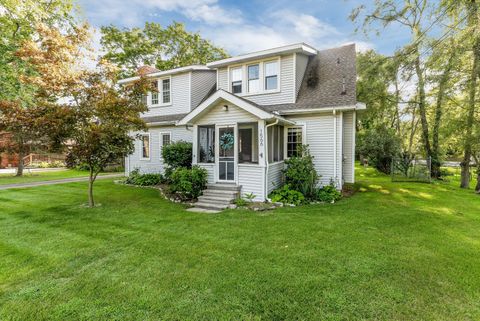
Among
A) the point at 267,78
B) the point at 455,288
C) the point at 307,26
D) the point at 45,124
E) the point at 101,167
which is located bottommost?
the point at 455,288

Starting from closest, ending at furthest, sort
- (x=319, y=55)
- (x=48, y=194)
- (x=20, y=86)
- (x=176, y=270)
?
(x=176, y=270) < (x=48, y=194) < (x=319, y=55) < (x=20, y=86)

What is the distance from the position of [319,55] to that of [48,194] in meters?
14.4

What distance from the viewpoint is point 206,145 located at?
10578 mm

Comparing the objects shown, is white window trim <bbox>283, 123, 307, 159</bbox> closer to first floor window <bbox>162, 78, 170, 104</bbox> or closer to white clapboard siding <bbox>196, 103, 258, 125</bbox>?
white clapboard siding <bbox>196, 103, 258, 125</bbox>

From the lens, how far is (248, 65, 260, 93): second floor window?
11.1 meters

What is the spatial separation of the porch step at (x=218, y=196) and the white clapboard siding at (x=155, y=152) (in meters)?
4.16

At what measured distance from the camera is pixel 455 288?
353cm

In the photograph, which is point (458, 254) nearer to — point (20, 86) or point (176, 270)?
point (176, 270)

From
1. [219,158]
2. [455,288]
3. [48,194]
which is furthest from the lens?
[48,194]

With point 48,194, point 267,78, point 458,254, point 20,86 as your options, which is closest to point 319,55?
point 267,78

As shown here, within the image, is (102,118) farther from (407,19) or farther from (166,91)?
(407,19)

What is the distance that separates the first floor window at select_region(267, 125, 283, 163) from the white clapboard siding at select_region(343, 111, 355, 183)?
2904 millimetres

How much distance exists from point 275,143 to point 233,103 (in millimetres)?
2418

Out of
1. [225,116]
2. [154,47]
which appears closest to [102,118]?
[225,116]
